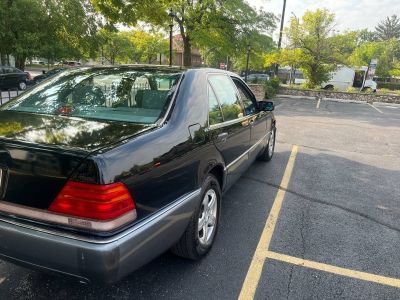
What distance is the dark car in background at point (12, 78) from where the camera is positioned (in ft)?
64.7

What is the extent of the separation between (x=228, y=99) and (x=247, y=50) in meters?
19.4

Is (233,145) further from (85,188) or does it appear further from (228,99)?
(85,188)

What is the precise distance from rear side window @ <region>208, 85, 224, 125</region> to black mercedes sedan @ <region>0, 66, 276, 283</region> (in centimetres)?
1

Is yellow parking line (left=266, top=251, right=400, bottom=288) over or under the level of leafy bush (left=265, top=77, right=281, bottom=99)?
under

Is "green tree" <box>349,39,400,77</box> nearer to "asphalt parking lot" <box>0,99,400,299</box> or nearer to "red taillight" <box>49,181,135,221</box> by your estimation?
"asphalt parking lot" <box>0,99,400,299</box>

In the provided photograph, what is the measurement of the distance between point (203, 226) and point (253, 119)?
191 cm

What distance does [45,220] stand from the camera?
6.51ft

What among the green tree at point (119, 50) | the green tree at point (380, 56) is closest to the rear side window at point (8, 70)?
the green tree at point (119, 50)

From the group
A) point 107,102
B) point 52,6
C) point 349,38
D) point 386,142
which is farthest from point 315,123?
point 52,6

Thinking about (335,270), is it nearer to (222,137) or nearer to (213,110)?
(222,137)

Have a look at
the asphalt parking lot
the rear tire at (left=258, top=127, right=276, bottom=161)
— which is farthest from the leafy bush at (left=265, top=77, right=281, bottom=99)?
the asphalt parking lot

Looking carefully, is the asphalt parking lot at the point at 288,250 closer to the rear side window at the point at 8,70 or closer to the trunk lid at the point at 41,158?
the trunk lid at the point at 41,158

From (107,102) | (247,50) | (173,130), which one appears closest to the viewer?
(173,130)

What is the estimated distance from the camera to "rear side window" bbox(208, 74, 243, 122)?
11.4 feet
